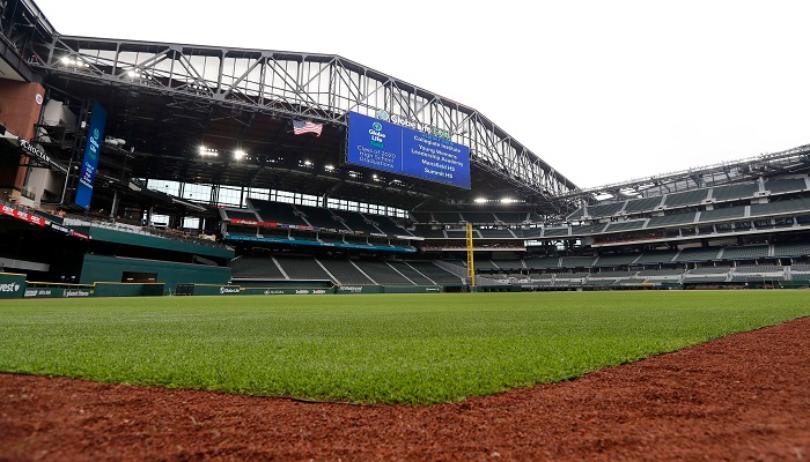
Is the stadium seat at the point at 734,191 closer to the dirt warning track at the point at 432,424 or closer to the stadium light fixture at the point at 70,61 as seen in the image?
the dirt warning track at the point at 432,424

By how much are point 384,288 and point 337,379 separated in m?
36.1

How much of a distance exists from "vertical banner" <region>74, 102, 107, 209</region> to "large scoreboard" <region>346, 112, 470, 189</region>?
56.3 ft

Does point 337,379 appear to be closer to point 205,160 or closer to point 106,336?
point 106,336

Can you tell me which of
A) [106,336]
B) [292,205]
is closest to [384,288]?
[292,205]

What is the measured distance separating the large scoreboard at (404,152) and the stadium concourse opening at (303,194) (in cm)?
16

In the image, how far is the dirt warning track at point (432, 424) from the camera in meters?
1.55

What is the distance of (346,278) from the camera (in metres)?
40.2

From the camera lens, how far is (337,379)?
2.67 meters

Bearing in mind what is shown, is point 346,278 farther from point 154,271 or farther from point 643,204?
point 643,204

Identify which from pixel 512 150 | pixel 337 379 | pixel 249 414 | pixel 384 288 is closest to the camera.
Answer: pixel 249 414

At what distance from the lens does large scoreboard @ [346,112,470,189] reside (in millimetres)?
29953

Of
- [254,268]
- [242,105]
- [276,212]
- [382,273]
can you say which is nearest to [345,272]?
[382,273]

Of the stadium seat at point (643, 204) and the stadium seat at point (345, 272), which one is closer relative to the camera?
the stadium seat at point (345, 272)

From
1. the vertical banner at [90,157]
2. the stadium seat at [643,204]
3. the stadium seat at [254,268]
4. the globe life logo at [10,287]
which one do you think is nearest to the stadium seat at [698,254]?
the stadium seat at [643,204]
